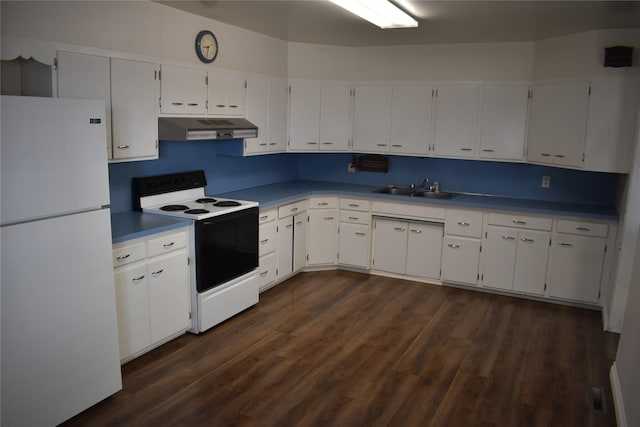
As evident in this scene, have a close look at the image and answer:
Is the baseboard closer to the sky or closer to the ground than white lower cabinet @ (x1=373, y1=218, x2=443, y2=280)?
closer to the ground

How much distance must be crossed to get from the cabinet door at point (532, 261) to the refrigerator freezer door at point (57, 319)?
146 inches

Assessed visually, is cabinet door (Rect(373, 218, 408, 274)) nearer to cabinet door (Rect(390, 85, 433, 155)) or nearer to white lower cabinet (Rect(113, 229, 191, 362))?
cabinet door (Rect(390, 85, 433, 155))

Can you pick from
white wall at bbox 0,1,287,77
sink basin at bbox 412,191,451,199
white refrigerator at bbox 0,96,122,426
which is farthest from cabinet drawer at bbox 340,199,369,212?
white refrigerator at bbox 0,96,122,426

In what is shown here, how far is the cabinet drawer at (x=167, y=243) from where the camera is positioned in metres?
3.54

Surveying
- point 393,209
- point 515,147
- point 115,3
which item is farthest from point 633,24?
point 115,3

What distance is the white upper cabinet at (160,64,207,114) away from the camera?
3916 millimetres

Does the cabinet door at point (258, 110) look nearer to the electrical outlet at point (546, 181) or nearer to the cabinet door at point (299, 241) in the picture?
the cabinet door at point (299, 241)

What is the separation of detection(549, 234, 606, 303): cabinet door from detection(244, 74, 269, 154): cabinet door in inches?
118

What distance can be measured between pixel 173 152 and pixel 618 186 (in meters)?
Result: 4.16

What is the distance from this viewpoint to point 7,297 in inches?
94.3

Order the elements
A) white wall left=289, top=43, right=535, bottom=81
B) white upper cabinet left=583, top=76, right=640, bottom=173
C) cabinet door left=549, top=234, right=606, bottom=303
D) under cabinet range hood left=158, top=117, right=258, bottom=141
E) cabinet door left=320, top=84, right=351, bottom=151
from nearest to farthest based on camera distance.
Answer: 1. under cabinet range hood left=158, top=117, right=258, bottom=141
2. white upper cabinet left=583, top=76, right=640, bottom=173
3. cabinet door left=549, top=234, right=606, bottom=303
4. white wall left=289, top=43, right=535, bottom=81
5. cabinet door left=320, top=84, right=351, bottom=151

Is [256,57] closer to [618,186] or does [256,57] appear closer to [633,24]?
[633,24]

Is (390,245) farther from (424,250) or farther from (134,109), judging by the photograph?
(134,109)

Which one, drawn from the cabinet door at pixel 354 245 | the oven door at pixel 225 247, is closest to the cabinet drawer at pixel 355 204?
the cabinet door at pixel 354 245
